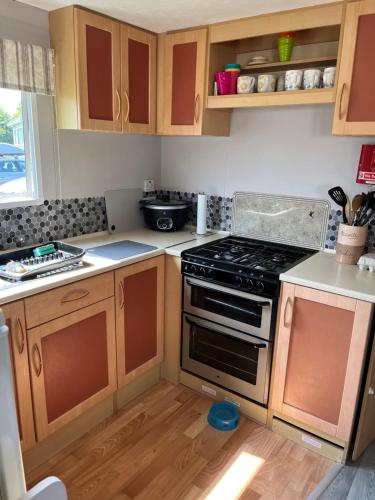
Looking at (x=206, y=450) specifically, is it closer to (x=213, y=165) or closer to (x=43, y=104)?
(x=213, y=165)

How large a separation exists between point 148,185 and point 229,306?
1.23 metres

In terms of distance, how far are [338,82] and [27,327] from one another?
183cm

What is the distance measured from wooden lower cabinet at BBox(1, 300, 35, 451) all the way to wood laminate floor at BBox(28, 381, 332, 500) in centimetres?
27

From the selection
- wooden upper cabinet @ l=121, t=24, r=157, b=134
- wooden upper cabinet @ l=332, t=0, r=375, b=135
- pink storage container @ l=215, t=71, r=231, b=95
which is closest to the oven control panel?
wooden upper cabinet @ l=332, t=0, r=375, b=135

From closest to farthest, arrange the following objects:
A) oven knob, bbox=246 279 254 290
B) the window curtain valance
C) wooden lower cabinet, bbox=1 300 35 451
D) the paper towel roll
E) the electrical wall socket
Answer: wooden lower cabinet, bbox=1 300 35 451, the window curtain valance, oven knob, bbox=246 279 254 290, the paper towel roll, the electrical wall socket

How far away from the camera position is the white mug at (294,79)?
2.02m

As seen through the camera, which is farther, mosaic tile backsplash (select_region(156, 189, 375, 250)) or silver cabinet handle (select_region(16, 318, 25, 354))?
mosaic tile backsplash (select_region(156, 189, 375, 250))

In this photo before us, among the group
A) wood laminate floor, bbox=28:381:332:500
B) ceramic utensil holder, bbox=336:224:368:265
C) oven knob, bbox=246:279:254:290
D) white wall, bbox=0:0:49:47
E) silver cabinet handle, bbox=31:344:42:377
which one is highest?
white wall, bbox=0:0:49:47

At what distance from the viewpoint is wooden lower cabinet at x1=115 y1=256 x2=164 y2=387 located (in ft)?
6.95

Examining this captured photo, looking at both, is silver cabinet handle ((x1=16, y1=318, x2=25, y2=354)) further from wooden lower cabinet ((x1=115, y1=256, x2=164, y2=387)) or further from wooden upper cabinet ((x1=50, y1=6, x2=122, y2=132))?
wooden upper cabinet ((x1=50, y1=6, x2=122, y2=132))

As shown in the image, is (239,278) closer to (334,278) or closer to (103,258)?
(334,278)

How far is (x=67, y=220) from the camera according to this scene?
94.1 inches

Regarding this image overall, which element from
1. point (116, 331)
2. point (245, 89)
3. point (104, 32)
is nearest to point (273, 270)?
point (116, 331)

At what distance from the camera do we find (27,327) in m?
1.64
